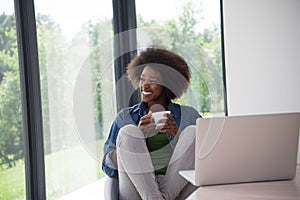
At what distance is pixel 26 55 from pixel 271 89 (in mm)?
1596

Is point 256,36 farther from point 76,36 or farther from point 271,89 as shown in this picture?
point 76,36

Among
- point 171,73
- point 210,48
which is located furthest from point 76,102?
point 210,48

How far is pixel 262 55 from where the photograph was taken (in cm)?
370

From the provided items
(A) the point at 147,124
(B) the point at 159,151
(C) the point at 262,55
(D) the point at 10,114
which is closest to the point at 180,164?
(B) the point at 159,151

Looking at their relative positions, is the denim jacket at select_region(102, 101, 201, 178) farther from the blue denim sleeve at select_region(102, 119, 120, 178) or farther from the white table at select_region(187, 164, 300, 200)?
the white table at select_region(187, 164, 300, 200)

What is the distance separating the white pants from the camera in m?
2.48

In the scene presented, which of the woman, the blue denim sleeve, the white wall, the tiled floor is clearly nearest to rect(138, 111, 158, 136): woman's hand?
the woman

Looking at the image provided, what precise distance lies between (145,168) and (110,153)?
0.20 meters

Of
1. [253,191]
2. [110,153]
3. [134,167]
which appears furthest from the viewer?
[110,153]

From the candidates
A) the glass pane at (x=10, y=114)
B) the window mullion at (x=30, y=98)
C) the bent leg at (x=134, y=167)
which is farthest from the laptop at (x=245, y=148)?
the window mullion at (x=30, y=98)

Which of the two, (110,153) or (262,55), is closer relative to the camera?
(110,153)

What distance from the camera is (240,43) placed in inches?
149

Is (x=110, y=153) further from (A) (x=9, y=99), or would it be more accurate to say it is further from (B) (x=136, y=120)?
(A) (x=9, y=99)

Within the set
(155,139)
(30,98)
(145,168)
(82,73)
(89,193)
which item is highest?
(82,73)
